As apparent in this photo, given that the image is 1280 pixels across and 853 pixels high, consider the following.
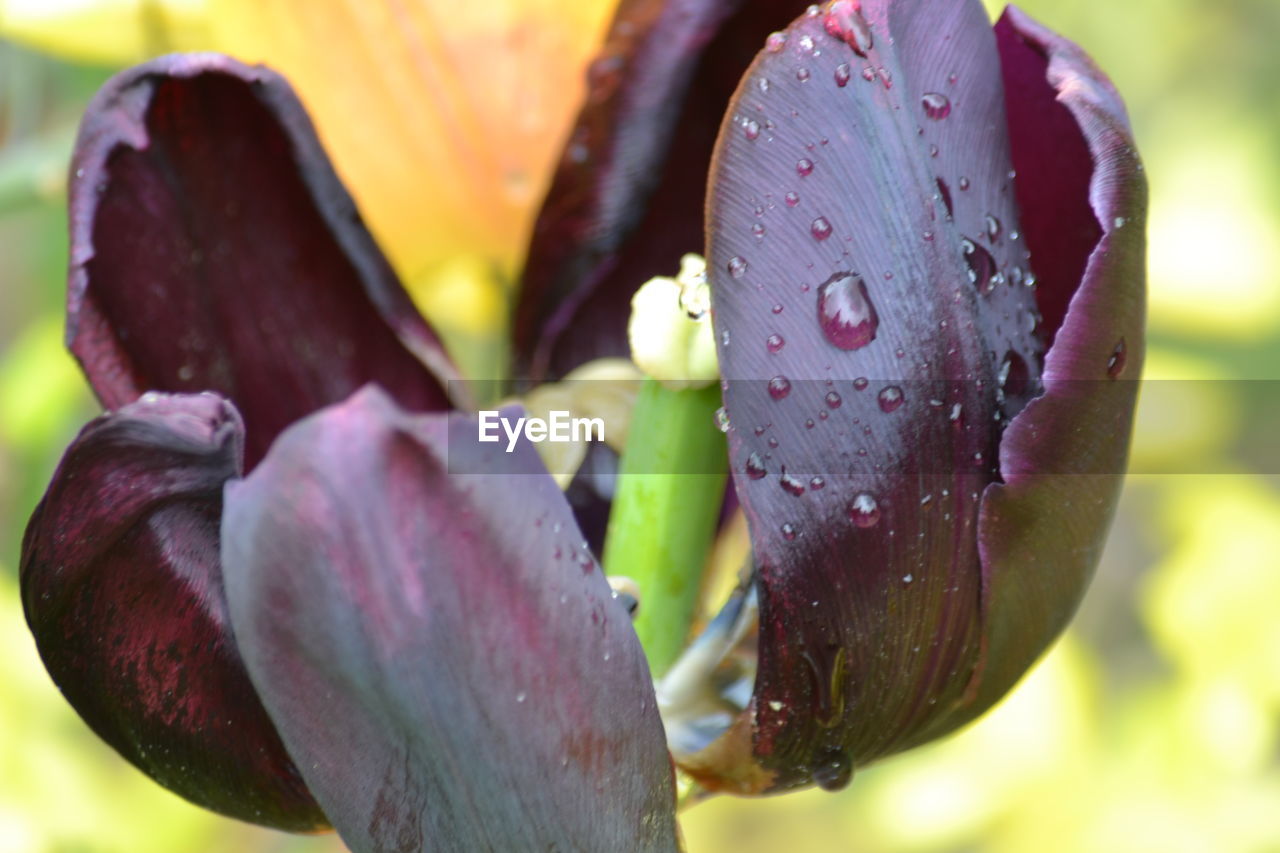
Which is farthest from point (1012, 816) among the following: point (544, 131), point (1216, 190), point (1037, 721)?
point (544, 131)

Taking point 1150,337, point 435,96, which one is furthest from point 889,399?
point 1150,337

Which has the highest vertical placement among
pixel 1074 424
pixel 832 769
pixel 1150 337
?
pixel 1074 424

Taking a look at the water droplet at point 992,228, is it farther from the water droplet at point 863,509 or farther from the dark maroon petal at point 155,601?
the dark maroon petal at point 155,601

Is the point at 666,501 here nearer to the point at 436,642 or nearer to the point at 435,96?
the point at 436,642

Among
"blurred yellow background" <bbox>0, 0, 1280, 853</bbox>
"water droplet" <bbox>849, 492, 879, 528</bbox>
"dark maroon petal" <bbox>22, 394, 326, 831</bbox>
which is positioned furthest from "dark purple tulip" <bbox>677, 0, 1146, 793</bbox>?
"blurred yellow background" <bbox>0, 0, 1280, 853</bbox>

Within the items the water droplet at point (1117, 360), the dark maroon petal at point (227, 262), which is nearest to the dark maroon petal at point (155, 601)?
the dark maroon petal at point (227, 262)

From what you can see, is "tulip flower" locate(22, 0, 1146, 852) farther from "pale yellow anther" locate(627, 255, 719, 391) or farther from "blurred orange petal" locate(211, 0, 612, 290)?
"blurred orange petal" locate(211, 0, 612, 290)
